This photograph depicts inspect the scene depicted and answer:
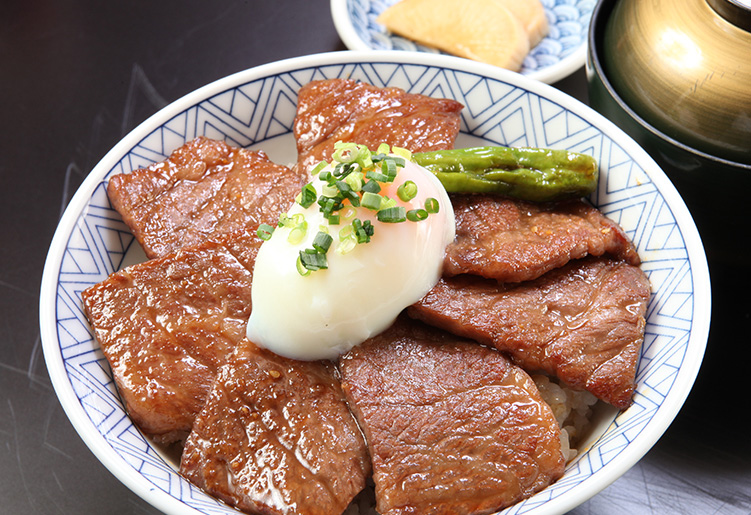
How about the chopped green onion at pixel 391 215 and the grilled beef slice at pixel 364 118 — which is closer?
the chopped green onion at pixel 391 215

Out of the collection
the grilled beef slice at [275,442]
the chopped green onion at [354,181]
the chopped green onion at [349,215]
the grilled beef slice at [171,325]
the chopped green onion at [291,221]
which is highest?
the chopped green onion at [354,181]

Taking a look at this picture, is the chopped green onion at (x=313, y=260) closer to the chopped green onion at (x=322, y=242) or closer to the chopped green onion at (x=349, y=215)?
the chopped green onion at (x=322, y=242)

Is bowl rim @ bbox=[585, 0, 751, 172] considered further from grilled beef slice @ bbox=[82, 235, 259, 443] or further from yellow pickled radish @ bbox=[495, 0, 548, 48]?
grilled beef slice @ bbox=[82, 235, 259, 443]

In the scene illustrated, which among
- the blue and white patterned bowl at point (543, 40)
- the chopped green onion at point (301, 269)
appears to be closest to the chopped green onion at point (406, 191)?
the chopped green onion at point (301, 269)

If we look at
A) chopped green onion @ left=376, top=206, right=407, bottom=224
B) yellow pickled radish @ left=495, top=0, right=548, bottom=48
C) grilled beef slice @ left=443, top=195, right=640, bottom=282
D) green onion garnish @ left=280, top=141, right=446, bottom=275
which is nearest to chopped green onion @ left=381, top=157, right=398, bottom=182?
green onion garnish @ left=280, top=141, right=446, bottom=275

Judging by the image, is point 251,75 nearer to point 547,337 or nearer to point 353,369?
point 353,369

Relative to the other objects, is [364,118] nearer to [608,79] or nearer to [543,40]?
[608,79]

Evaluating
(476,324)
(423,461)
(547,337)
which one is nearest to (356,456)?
(423,461)
